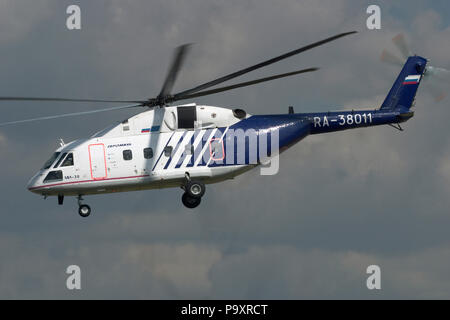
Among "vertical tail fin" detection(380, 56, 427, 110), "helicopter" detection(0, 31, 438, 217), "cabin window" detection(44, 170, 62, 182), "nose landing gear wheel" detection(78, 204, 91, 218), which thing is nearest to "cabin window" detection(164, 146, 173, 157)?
"helicopter" detection(0, 31, 438, 217)

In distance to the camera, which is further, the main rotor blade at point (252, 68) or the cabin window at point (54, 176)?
the cabin window at point (54, 176)

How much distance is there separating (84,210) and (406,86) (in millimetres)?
19143

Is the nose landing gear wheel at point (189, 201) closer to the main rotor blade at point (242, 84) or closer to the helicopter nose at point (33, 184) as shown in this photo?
the main rotor blade at point (242, 84)

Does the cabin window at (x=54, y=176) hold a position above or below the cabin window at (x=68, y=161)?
below

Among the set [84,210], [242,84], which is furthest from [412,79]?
[84,210]

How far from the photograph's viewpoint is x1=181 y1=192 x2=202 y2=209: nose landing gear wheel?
4112cm

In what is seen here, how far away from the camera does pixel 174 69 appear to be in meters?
35.3

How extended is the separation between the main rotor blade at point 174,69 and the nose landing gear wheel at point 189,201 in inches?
212

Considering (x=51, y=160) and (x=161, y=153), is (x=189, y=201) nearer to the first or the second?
(x=161, y=153)

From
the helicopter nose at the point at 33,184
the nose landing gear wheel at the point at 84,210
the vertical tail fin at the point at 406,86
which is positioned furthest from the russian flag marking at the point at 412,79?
the helicopter nose at the point at 33,184

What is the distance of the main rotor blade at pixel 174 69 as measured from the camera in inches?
1329

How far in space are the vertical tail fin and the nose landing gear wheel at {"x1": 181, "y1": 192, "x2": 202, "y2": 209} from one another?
38.3 ft

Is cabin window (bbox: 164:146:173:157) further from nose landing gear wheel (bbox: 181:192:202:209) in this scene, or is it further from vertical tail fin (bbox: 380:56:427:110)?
vertical tail fin (bbox: 380:56:427:110)
